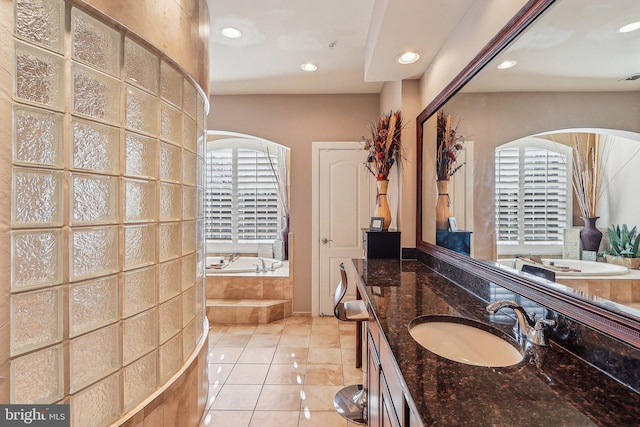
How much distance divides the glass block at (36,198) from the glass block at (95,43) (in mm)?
476

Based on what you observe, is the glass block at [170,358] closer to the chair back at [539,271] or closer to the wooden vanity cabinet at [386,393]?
the wooden vanity cabinet at [386,393]

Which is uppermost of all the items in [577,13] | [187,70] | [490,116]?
[187,70]

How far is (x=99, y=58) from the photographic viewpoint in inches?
47.6

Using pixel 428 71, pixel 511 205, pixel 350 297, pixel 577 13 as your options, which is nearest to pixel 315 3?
pixel 428 71

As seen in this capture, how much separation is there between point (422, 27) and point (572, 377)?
1852 millimetres

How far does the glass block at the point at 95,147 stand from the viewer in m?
1.14

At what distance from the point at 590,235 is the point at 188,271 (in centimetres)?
184

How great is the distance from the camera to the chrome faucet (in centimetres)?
95

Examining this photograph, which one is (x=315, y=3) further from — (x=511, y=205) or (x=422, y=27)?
(x=511, y=205)

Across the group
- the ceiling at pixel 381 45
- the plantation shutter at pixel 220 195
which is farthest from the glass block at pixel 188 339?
the plantation shutter at pixel 220 195

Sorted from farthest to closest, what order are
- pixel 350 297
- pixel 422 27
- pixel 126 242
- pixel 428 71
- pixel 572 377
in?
pixel 350 297
pixel 428 71
pixel 422 27
pixel 126 242
pixel 572 377

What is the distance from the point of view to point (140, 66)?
1.37 meters

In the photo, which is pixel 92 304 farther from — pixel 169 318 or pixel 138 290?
pixel 169 318
